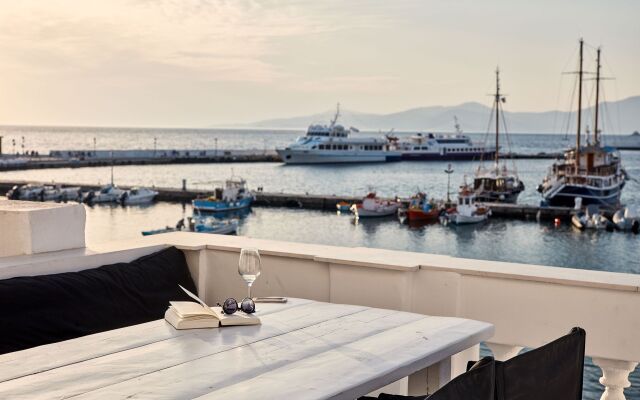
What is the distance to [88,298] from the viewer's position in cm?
297

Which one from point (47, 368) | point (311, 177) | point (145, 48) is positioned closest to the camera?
point (47, 368)

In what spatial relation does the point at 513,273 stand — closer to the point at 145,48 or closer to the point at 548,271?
the point at 548,271

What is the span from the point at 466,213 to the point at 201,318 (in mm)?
37404

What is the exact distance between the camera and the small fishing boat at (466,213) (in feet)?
128

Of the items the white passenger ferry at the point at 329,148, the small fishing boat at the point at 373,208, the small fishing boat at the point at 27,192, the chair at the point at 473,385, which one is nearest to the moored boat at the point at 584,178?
the small fishing boat at the point at 373,208

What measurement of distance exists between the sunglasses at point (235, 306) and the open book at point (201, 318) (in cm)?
1

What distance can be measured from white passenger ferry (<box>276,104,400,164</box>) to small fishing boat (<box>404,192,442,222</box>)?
4112 cm

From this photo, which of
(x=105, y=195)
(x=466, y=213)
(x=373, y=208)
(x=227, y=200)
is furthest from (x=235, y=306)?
(x=105, y=195)

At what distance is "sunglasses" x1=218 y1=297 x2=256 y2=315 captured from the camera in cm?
239

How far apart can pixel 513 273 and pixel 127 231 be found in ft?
116

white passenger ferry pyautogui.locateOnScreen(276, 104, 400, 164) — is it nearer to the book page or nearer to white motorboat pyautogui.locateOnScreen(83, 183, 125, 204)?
white motorboat pyautogui.locateOnScreen(83, 183, 125, 204)

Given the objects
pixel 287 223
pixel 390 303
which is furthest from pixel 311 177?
pixel 390 303

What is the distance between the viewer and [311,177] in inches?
2817

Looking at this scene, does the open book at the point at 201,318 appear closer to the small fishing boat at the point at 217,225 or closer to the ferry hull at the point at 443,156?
the small fishing boat at the point at 217,225
